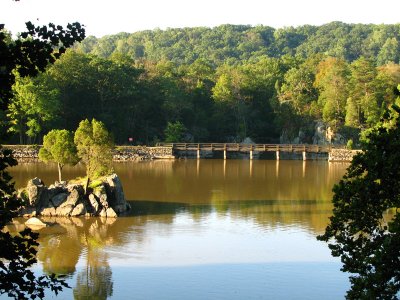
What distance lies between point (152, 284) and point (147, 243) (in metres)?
5.10

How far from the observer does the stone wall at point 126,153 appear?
176 feet

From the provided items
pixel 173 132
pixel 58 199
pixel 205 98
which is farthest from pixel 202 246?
pixel 205 98

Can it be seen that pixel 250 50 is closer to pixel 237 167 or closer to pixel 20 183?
pixel 237 167

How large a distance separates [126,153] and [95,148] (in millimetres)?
24783

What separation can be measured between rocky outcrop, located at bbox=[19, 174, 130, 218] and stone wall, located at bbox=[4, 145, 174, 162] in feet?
76.5

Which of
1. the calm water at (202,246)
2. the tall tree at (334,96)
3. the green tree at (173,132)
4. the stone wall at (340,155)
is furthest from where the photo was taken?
the tall tree at (334,96)

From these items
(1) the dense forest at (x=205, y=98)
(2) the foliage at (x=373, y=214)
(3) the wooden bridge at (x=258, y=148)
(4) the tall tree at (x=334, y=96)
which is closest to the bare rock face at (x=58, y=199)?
(2) the foliage at (x=373, y=214)

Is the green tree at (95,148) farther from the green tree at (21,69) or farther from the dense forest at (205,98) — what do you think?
the green tree at (21,69)

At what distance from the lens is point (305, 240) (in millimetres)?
26078

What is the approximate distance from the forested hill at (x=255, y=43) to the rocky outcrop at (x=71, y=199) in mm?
101636

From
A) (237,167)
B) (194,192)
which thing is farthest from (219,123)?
(194,192)

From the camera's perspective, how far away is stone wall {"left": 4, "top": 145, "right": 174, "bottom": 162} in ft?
176

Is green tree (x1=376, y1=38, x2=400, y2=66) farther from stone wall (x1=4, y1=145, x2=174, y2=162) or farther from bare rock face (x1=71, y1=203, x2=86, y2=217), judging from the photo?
bare rock face (x1=71, y1=203, x2=86, y2=217)

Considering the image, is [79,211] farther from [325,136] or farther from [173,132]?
[325,136]
